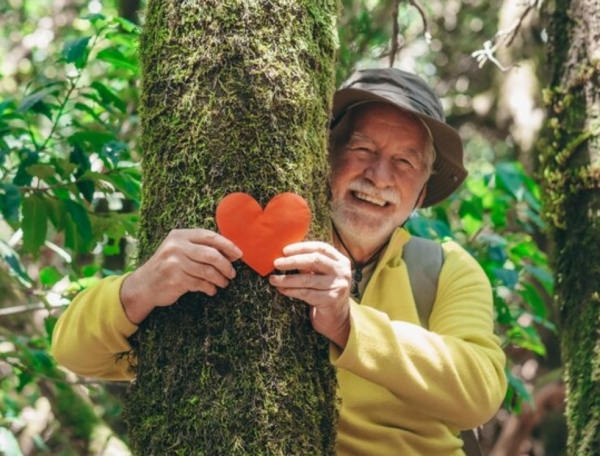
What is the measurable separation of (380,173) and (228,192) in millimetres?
1071

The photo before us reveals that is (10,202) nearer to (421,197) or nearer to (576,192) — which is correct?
(421,197)

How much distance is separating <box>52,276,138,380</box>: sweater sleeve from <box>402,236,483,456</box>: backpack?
0.99 meters

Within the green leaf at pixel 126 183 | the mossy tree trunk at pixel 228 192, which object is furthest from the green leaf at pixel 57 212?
the mossy tree trunk at pixel 228 192

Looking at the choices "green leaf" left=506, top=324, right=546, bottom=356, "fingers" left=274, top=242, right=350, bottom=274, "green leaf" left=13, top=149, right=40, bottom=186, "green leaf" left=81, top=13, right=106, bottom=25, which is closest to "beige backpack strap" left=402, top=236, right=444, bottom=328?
"fingers" left=274, top=242, right=350, bottom=274

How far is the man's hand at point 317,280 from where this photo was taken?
2055 millimetres

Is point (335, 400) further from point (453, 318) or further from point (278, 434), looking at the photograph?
point (453, 318)

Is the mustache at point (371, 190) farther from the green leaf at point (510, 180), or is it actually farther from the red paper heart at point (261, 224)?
the green leaf at point (510, 180)

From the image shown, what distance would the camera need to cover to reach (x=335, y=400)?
7.43 ft

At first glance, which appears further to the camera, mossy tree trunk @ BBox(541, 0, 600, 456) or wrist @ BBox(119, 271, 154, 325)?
mossy tree trunk @ BBox(541, 0, 600, 456)

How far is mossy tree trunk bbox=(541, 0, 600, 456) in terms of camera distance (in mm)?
3596

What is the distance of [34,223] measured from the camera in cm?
348

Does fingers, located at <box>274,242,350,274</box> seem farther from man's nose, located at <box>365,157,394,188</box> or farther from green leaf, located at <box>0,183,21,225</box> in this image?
green leaf, located at <box>0,183,21,225</box>

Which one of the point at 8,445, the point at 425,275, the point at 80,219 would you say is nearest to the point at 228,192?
the point at 425,275

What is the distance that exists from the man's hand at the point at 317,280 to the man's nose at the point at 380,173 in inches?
36.2
